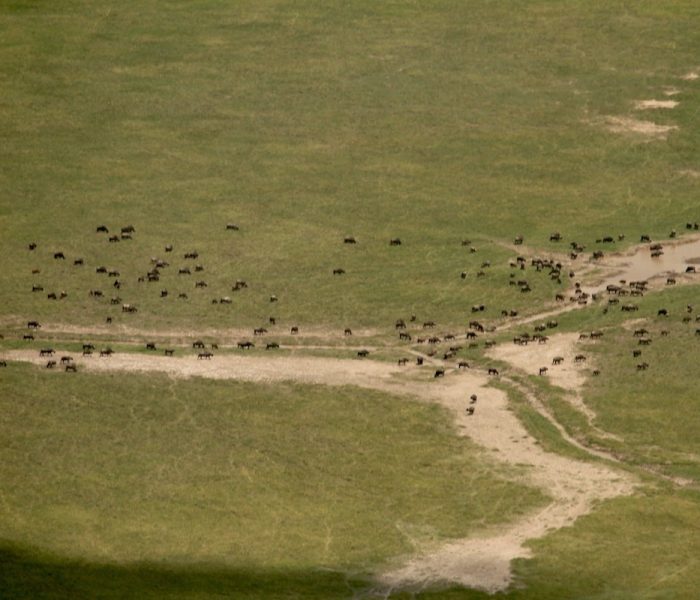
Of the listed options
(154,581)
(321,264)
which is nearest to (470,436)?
(154,581)

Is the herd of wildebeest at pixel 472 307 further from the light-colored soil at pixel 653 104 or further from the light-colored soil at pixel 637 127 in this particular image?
the light-colored soil at pixel 653 104

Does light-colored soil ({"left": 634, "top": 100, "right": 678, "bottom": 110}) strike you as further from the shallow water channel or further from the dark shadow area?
the dark shadow area

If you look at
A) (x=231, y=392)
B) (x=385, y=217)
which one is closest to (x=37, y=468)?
(x=231, y=392)

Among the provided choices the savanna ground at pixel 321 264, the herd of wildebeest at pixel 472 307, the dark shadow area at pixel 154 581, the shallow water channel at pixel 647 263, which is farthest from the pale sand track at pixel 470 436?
the shallow water channel at pixel 647 263

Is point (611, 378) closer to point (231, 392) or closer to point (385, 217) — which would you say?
point (231, 392)

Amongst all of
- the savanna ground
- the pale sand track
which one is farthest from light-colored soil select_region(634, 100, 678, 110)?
the pale sand track

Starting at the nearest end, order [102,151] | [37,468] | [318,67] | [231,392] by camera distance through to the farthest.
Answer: [37,468] → [231,392] → [102,151] → [318,67]
